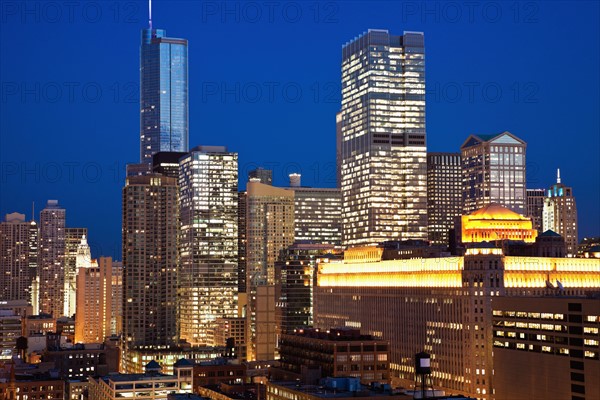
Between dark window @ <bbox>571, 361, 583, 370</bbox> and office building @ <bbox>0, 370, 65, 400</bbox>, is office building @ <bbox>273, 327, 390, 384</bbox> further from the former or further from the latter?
office building @ <bbox>0, 370, 65, 400</bbox>

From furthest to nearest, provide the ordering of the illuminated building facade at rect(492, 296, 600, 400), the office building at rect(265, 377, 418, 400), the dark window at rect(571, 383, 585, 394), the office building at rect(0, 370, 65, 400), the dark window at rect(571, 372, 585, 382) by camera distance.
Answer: the office building at rect(0, 370, 65, 400) → the illuminated building facade at rect(492, 296, 600, 400) → the dark window at rect(571, 372, 585, 382) → the dark window at rect(571, 383, 585, 394) → the office building at rect(265, 377, 418, 400)

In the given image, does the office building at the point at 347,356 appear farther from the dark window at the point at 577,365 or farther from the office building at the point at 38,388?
the office building at the point at 38,388

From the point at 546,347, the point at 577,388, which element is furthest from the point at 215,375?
the point at 577,388

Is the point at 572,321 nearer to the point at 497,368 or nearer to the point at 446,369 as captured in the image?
the point at 497,368

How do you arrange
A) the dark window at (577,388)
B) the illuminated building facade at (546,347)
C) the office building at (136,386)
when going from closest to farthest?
the dark window at (577,388), the illuminated building facade at (546,347), the office building at (136,386)

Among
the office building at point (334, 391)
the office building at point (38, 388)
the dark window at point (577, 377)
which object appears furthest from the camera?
the office building at point (38, 388)

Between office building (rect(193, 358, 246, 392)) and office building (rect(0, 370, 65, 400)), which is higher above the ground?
office building (rect(193, 358, 246, 392))

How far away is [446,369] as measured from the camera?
194 meters

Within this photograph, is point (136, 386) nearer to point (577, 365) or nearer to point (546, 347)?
point (546, 347)

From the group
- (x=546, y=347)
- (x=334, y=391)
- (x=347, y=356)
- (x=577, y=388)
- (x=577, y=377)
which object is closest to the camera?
(x=334, y=391)

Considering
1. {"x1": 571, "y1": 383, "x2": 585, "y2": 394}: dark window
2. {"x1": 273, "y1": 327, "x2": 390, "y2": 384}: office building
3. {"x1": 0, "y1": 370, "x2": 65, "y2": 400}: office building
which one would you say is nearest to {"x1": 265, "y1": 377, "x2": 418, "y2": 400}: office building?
{"x1": 273, "y1": 327, "x2": 390, "y2": 384}: office building

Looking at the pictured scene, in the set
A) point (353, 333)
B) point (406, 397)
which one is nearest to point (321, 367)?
point (353, 333)

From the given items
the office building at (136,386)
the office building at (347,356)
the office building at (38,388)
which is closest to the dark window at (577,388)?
the office building at (347,356)

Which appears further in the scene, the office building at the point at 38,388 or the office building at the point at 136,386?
the office building at the point at 38,388
